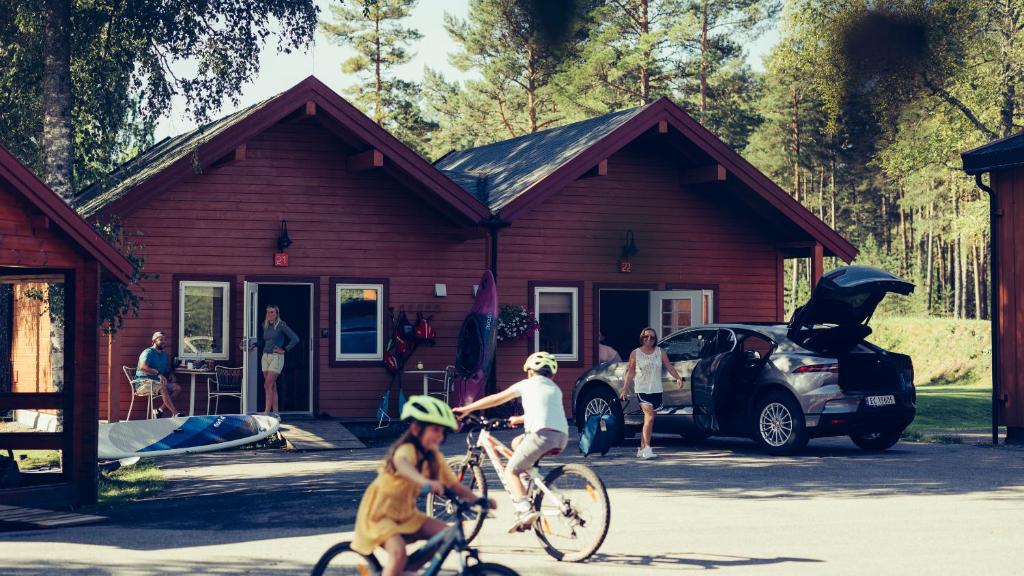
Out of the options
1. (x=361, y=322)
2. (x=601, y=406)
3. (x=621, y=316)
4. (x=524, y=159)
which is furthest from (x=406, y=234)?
(x=621, y=316)

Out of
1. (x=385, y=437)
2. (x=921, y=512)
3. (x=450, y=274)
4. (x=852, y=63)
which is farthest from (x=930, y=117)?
(x=921, y=512)

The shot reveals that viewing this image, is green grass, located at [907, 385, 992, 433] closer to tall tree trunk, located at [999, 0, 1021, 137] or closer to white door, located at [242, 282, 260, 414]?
tall tree trunk, located at [999, 0, 1021, 137]

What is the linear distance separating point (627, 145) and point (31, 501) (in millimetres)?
13038

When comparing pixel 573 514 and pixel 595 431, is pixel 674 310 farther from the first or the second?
pixel 573 514

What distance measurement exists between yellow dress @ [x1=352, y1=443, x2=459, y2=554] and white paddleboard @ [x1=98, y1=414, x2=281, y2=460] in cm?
1051

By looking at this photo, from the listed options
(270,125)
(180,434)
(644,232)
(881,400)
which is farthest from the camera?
(644,232)

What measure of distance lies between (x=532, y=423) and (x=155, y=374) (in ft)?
36.9

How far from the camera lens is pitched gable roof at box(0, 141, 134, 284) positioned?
38.9ft

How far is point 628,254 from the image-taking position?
2270 centimetres

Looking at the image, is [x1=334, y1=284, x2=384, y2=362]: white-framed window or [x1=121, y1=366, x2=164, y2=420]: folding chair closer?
[x1=121, y1=366, x2=164, y2=420]: folding chair

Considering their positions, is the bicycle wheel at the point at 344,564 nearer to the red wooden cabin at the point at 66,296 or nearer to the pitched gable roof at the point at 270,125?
the red wooden cabin at the point at 66,296

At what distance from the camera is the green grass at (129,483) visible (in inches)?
515

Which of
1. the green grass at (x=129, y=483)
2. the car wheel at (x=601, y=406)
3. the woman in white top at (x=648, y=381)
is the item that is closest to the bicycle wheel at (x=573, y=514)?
the green grass at (x=129, y=483)

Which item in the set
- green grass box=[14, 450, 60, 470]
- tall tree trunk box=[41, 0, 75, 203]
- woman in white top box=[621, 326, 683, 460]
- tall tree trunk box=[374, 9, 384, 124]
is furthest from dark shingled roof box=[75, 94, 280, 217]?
tall tree trunk box=[374, 9, 384, 124]
